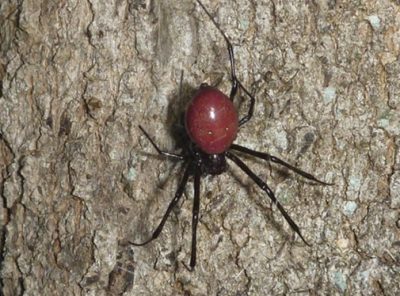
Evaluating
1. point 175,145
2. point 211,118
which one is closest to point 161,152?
point 175,145

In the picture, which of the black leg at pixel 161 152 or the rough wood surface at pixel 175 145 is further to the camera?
the black leg at pixel 161 152

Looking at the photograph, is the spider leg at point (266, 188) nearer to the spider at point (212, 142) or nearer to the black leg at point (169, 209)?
the spider at point (212, 142)

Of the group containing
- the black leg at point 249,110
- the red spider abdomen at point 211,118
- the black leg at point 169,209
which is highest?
the black leg at point 249,110

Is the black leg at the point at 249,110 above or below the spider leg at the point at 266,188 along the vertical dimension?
above

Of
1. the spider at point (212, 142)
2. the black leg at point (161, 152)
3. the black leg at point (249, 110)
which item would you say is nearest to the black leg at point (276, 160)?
the spider at point (212, 142)

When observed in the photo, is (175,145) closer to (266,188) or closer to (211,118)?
(211,118)

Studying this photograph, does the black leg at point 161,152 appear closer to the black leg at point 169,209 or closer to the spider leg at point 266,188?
the black leg at point 169,209

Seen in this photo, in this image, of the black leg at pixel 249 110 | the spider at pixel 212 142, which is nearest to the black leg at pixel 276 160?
the spider at pixel 212 142

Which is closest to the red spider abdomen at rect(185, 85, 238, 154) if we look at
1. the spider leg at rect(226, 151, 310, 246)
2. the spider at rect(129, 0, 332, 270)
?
the spider at rect(129, 0, 332, 270)
